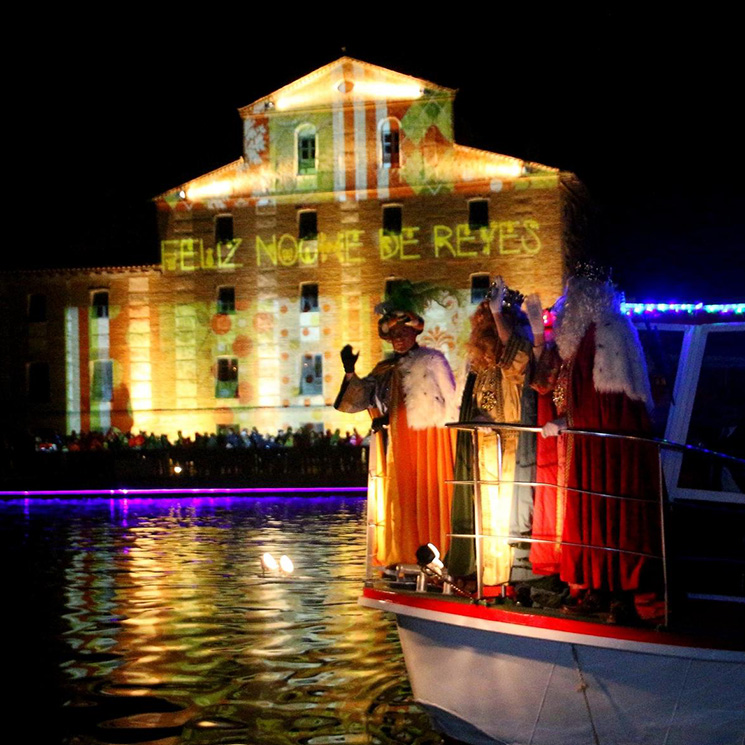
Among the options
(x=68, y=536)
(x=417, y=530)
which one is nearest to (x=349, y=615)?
(x=417, y=530)

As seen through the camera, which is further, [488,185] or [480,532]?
[488,185]

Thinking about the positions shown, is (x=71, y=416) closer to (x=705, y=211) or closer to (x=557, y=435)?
(x=705, y=211)

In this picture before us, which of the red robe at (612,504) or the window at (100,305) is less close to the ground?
the window at (100,305)

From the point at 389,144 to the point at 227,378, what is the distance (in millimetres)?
9847

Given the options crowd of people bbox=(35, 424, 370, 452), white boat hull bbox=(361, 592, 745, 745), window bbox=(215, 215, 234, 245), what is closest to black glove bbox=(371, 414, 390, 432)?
white boat hull bbox=(361, 592, 745, 745)

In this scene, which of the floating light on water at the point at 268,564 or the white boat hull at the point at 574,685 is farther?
the floating light on water at the point at 268,564

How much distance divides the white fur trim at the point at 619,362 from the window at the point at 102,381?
3927 cm

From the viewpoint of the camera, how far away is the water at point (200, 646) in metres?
6.95

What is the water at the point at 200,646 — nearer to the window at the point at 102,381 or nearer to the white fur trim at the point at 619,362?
the white fur trim at the point at 619,362

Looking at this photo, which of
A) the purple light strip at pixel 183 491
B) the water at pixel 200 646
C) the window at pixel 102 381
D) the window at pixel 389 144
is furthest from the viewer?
the window at pixel 102 381

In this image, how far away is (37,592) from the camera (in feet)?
41.3

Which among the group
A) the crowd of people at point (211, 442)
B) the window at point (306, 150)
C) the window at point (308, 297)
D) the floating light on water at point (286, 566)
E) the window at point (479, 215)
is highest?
the window at point (306, 150)

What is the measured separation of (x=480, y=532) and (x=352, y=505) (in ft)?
65.7

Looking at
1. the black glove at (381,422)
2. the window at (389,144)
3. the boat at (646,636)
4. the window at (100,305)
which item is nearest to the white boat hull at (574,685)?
the boat at (646,636)
